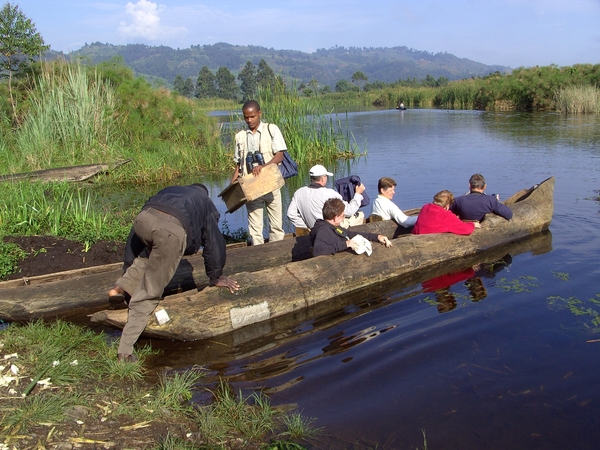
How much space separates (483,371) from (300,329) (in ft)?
5.71

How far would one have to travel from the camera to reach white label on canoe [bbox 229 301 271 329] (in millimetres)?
4949

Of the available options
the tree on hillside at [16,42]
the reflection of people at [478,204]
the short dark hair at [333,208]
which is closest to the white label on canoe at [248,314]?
the short dark hair at [333,208]

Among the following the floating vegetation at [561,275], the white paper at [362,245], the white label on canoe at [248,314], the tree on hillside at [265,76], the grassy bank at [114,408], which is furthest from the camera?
the tree on hillside at [265,76]

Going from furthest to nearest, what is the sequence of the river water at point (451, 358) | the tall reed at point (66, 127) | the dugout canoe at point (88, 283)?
the tall reed at point (66, 127), the dugout canoe at point (88, 283), the river water at point (451, 358)

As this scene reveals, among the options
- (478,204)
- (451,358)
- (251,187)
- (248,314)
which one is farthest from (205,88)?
(451,358)

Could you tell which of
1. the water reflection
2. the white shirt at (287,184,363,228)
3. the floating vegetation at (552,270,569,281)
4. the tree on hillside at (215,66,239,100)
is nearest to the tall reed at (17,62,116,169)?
the white shirt at (287,184,363,228)

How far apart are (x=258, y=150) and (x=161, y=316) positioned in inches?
118

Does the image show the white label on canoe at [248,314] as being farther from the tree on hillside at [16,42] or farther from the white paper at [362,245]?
the tree on hillside at [16,42]

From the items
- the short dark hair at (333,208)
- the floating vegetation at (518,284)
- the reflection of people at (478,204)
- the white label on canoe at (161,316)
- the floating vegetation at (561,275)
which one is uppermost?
the short dark hair at (333,208)

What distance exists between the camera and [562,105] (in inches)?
1067

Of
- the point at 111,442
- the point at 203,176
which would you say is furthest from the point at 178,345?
the point at 203,176

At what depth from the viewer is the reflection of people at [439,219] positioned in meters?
6.95

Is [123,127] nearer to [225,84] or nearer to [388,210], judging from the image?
[388,210]

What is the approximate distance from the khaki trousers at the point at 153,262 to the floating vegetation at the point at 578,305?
12.5 ft
